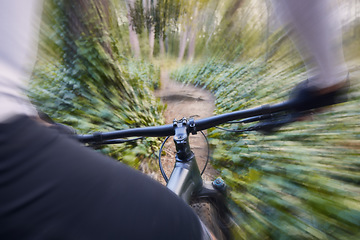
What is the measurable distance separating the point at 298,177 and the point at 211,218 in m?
0.93

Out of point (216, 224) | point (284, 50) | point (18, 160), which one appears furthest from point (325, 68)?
point (284, 50)

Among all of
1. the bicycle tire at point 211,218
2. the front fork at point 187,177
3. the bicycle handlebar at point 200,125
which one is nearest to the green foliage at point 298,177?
the bicycle tire at point 211,218

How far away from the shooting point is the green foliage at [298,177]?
140cm

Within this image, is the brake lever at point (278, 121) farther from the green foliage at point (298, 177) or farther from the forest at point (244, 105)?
the green foliage at point (298, 177)

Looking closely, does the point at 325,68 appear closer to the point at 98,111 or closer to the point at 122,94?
the point at 98,111

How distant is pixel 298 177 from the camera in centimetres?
180

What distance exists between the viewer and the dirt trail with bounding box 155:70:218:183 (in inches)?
125

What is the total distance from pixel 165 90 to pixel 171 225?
21.1 feet

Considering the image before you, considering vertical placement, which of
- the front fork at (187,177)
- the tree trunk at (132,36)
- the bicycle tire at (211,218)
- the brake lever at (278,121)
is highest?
the tree trunk at (132,36)

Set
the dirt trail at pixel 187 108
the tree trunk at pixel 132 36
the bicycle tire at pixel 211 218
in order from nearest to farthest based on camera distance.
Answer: the bicycle tire at pixel 211 218 → the dirt trail at pixel 187 108 → the tree trunk at pixel 132 36

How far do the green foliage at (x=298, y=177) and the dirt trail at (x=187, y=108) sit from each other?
317mm

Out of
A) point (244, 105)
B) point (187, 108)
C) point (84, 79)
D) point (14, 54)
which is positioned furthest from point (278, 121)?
point (187, 108)

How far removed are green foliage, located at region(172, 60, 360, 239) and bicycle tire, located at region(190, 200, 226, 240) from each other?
0.19 metres

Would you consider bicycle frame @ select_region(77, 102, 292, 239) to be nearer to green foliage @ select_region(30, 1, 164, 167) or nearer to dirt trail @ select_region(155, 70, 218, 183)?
dirt trail @ select_region(155, 70, 218, 183)
